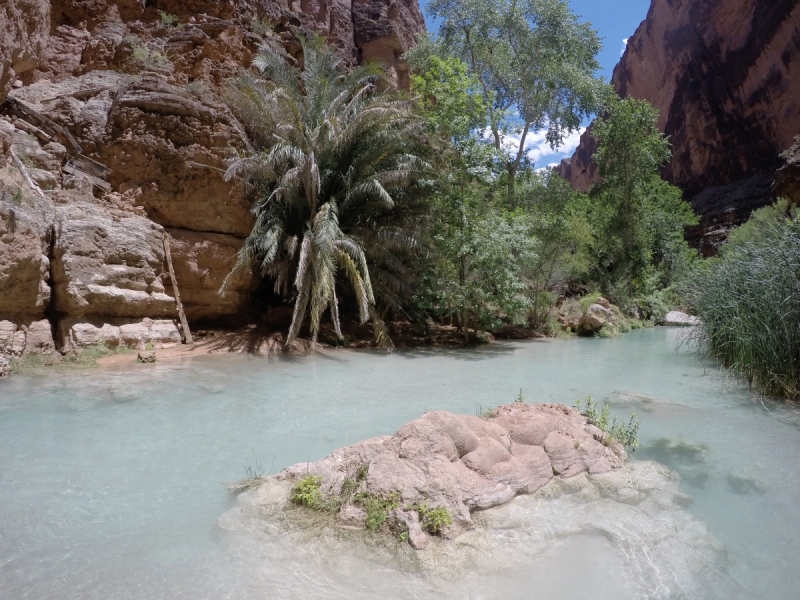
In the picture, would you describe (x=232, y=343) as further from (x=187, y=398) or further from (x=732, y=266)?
(x=732, y=266)

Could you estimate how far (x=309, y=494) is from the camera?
3.57m

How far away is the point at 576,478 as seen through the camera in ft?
13.3

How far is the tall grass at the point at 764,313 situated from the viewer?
6516 millimetres

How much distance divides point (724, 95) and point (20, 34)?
42.4 metres

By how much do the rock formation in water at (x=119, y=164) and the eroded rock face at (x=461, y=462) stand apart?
631cm

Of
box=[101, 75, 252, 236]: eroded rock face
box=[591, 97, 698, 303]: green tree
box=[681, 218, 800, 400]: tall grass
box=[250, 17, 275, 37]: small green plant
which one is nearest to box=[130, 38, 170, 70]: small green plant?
box=[101, 75, 252, 236]: eroded rock face

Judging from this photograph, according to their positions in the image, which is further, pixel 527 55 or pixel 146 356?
pixel 527 55

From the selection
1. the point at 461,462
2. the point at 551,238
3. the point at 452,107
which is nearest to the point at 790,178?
the point at 551,238

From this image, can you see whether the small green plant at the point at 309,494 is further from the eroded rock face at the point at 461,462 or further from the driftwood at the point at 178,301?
the driftwood at the point at 178,301

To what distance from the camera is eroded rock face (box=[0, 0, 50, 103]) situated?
5863mm

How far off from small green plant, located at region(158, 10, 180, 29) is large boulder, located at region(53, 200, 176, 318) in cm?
741

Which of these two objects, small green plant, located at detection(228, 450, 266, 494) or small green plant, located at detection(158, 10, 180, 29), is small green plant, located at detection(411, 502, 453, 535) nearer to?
small green plant, located at detection(228, 450, 266, 494)

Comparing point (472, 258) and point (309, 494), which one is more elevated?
point (472, 258)

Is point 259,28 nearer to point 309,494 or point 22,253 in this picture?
point 22,253
